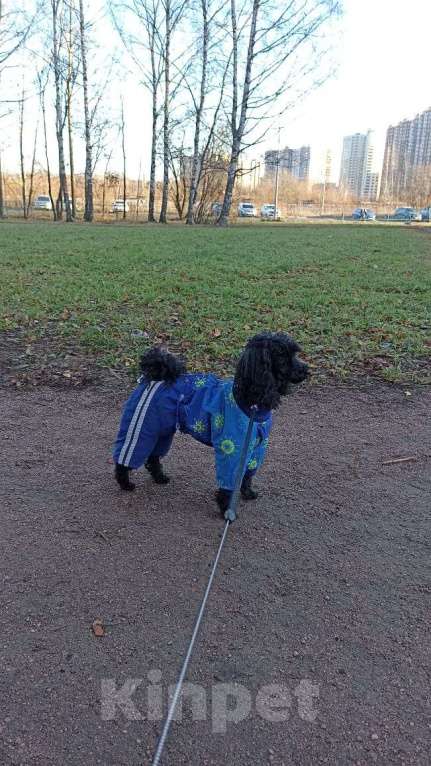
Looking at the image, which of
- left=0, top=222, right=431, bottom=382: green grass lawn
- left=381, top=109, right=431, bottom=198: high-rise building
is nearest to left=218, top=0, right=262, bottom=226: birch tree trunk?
left=0, top=222, right=431, bottom=382: green grass lawn

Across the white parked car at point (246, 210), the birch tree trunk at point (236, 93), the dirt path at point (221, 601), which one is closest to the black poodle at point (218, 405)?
the dirt path at point (221, 601)

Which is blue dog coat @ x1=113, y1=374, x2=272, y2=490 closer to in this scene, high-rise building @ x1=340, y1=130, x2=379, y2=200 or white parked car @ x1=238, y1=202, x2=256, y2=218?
white parked car @ x1=238, y1=202, x2=256, y2=218

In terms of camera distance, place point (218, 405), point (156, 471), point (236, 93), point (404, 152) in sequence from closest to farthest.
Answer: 1. point (218, 405)
2. point (156, 471)
3. point (236, 93)
4. point (404, 152)

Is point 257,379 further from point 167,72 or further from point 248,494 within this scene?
point 167,72

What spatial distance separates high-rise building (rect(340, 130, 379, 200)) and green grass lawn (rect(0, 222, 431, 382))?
101 metres

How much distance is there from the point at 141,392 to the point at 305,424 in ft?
5.61

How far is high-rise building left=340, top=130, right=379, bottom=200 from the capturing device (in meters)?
108

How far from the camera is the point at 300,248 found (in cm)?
1426

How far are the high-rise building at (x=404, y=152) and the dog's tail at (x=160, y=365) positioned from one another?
295 feet

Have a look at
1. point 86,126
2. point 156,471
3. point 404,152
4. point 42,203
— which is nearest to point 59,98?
point 86,126

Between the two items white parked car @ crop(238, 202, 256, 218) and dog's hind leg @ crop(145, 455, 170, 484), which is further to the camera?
white parked car @ crop(238, 202, 256, 218)

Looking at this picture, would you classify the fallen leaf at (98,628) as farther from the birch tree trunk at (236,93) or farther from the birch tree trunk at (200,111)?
the birch tree trunk at (200,111)

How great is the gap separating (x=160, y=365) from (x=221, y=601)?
1313 millimetres

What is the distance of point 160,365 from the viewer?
311 centimetres
